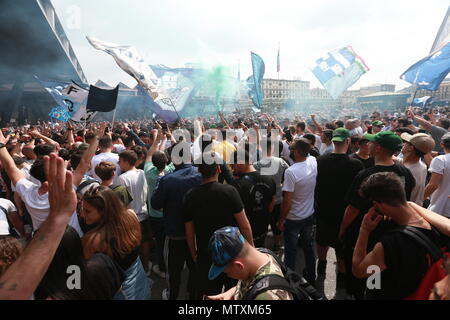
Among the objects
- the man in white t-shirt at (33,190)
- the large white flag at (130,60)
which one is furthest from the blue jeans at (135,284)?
the large white flag at (130,60)

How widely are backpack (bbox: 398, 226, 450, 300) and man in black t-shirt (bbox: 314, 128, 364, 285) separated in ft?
6.48

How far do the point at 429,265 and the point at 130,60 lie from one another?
752 cm

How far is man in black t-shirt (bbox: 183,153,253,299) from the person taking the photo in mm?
2785

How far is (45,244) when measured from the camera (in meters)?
1.15

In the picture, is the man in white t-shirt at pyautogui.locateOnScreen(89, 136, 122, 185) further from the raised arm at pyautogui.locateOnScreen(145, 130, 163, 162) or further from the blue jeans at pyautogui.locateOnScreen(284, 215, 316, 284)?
the blue jeans at pyautogui.locateOnScreen(284, 215, 316, 284)

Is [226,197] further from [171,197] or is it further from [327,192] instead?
[327,192]

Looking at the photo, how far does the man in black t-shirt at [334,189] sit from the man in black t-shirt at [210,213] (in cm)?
152

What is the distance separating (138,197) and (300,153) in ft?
8.03

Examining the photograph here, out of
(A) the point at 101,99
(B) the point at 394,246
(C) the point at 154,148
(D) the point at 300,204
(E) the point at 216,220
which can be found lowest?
(D) the point at 300,204

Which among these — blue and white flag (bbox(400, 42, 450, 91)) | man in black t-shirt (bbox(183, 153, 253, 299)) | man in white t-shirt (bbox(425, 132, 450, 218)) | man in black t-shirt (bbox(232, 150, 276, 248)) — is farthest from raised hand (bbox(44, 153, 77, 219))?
blue and white flag (bbox(400, 42, 450, 91))

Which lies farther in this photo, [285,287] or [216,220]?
[216,220]

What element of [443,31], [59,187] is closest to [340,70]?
[443,31]

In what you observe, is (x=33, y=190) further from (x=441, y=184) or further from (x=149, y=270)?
(x=441, y=184)
